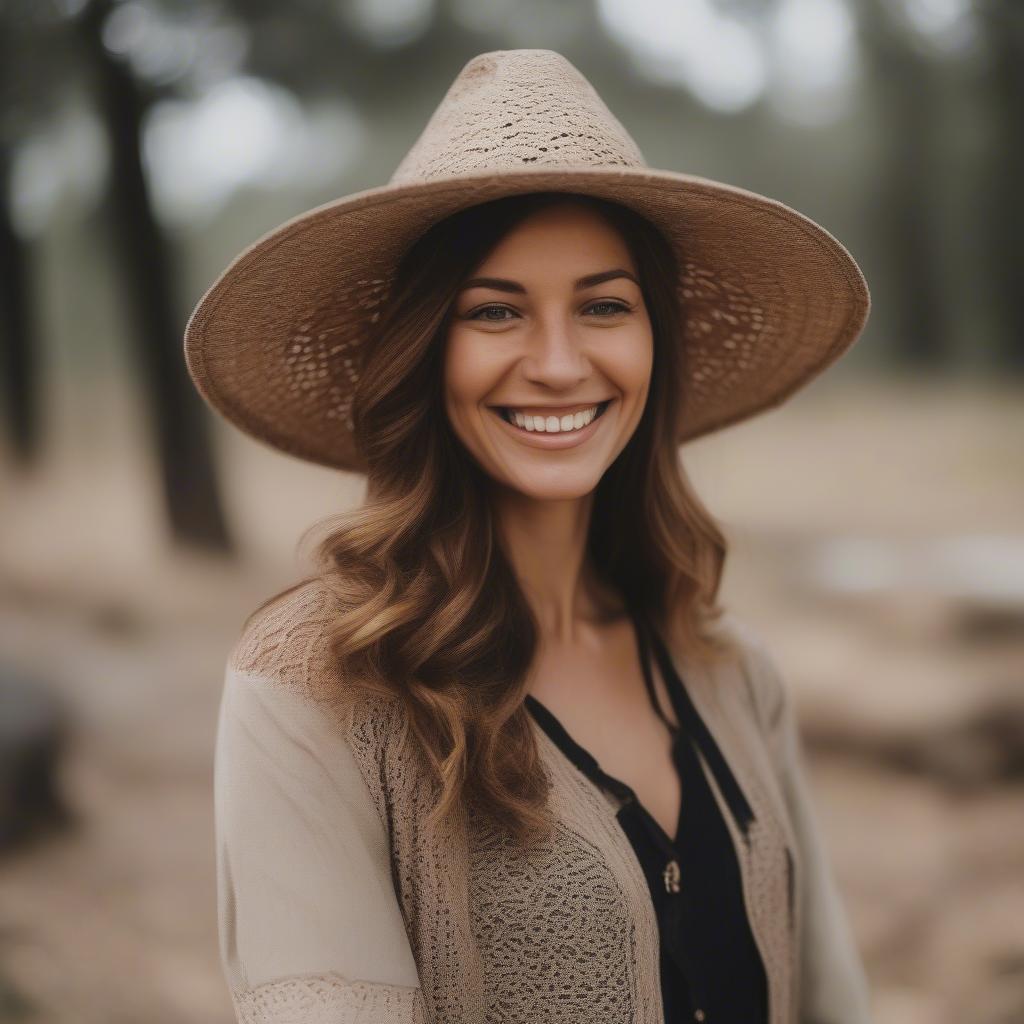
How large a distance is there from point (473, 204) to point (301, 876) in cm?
80

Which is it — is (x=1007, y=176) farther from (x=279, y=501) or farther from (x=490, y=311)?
(x=490, y=311)

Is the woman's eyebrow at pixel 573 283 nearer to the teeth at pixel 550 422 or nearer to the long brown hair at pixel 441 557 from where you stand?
the long brown hair at pixel 441 557

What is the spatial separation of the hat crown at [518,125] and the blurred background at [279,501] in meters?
2.81

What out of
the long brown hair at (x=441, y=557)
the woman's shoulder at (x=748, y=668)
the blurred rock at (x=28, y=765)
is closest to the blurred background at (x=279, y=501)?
the blurred rock at (x=28, y=765)

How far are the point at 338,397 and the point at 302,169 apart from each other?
4022mm

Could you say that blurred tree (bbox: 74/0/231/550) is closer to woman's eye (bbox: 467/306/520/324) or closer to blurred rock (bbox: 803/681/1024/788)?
blurred rock (bbox: 803/681/1024/788)

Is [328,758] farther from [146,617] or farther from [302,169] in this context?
[302,169]

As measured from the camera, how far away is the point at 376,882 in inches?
47.5

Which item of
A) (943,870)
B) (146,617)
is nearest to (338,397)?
(943,870)

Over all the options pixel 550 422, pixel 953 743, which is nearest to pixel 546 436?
pixel 550 422

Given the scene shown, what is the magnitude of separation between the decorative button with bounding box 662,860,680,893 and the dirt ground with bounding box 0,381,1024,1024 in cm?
80

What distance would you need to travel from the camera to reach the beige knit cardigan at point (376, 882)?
117 centimetres

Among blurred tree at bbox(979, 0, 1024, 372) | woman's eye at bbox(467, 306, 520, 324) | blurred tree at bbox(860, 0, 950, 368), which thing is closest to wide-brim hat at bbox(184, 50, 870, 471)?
woman's eye at bbox(467, 306, 520, 324)

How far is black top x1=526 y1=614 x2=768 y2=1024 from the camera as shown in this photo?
1.35 m
